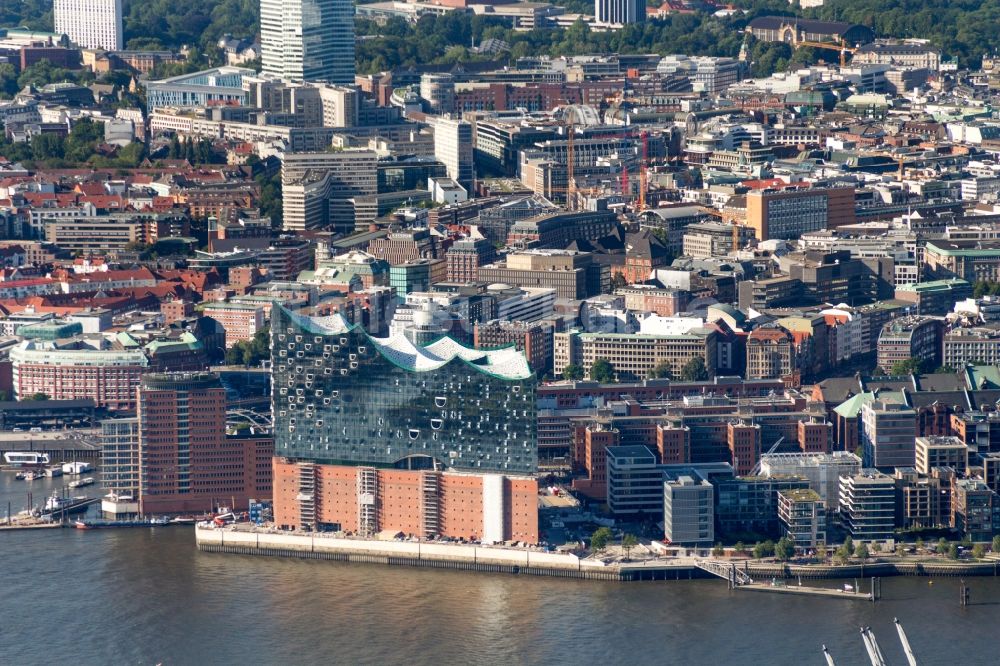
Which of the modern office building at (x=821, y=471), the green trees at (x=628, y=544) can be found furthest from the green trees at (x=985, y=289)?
the green trees at (x=628, y=544)

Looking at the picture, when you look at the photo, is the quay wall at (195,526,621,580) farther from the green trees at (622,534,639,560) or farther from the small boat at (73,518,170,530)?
the small boat at (73,518,170,530)

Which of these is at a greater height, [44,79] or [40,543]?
[44,79]

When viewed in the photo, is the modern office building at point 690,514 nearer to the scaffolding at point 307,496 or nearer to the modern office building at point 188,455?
the scaffolding at point 307,496

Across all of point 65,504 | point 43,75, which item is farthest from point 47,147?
point 65,504

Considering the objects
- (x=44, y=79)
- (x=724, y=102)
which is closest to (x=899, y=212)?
(x=724, y=102)

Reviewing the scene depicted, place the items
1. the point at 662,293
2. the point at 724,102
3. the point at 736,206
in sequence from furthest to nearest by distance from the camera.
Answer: the point at 724,102, the point at 736,206, the point at 662,293

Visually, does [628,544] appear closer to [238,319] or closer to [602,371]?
[602,371]

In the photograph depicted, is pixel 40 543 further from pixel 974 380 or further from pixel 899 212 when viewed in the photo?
pixel 899 212

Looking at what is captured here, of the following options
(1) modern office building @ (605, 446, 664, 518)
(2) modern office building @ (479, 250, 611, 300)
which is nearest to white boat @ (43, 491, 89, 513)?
(1) modern office building @ (605, 446, 664, 518)
